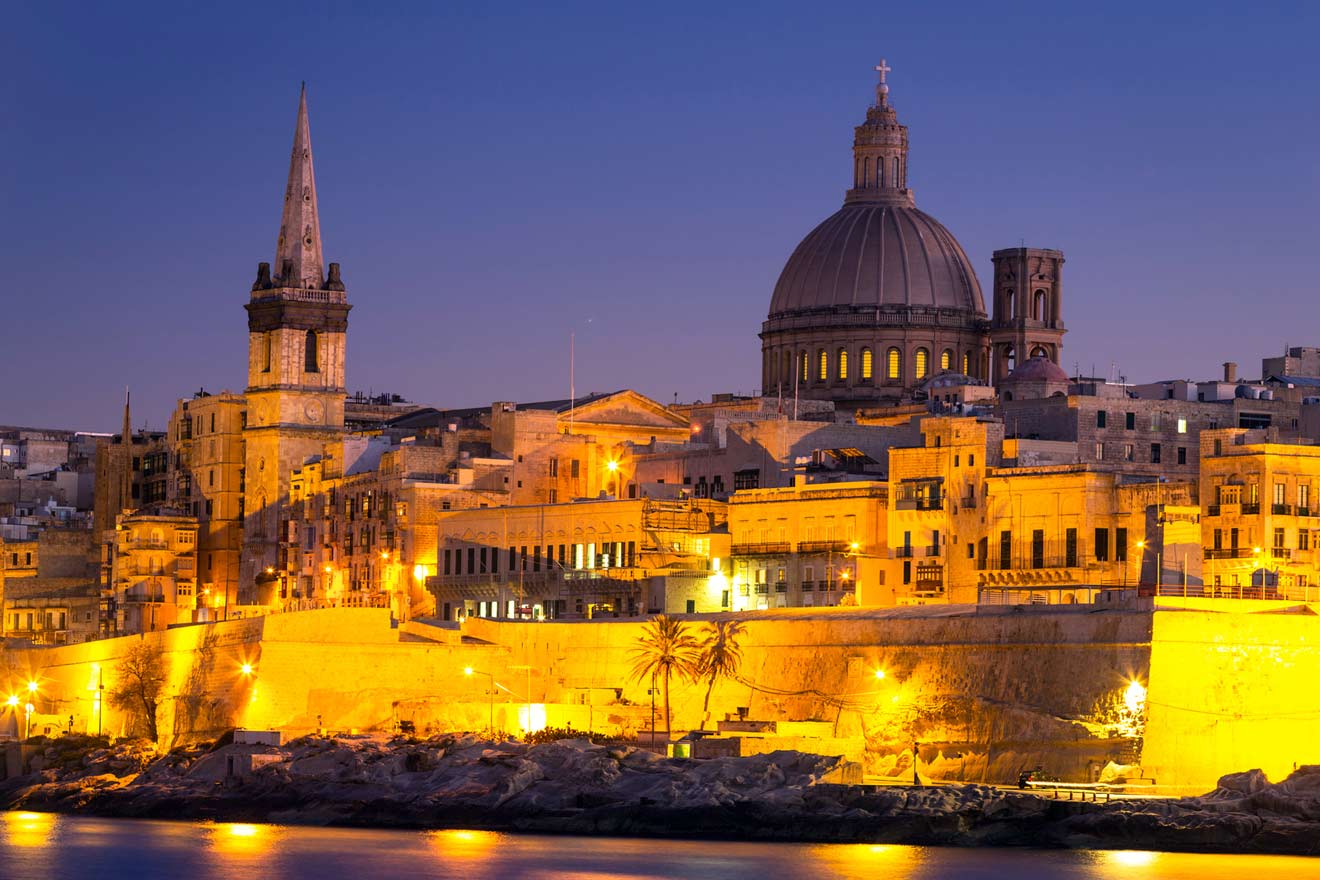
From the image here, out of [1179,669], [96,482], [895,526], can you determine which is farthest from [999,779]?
[96,482]

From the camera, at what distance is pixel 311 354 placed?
98125mm

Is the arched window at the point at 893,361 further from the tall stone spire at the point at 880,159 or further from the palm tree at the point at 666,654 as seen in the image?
the palm tree at the point at 666,654

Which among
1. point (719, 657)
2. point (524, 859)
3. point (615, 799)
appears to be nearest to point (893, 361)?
point (719, 657)

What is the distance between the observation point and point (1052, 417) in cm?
7981

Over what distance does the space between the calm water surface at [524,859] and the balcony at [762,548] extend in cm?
1739

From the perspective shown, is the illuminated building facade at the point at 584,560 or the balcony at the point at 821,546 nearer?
the balcony at the point at 821,546

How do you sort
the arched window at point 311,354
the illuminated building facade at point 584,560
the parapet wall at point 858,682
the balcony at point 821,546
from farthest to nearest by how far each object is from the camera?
the arched window at point 311,354 → the illuminated building facade at point 584,560 → the balcony at point 821,546 → the parapet wall at point 858,682

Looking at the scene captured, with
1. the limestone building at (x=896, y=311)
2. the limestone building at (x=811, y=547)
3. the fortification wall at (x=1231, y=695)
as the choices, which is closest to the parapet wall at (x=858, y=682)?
the fortification wall at (x=1231, y=695)

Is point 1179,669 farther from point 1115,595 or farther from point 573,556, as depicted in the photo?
point 573,556

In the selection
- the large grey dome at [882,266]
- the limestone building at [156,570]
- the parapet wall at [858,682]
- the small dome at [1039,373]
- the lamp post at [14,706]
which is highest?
the large grey dome at [882,266]

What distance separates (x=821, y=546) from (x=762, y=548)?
2.45 metres

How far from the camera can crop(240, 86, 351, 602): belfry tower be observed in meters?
96.9

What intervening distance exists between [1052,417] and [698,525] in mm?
9614

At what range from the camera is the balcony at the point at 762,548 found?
77.7 meters
